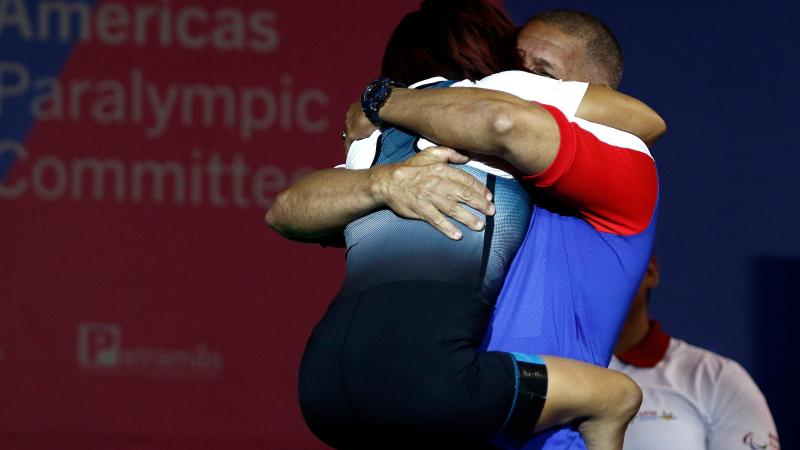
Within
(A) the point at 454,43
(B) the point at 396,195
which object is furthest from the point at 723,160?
(B) the point at 396,195

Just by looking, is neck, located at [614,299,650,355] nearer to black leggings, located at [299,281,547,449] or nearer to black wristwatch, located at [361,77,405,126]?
Answer: black wristwatch, located at [361,77,405,126]

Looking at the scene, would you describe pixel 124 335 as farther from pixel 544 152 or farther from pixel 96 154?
pixel 544 152

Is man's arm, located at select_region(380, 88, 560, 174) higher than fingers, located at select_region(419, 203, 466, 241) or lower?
higher

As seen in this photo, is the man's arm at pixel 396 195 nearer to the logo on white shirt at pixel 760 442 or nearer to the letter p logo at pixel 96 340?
the logo on white shirt at pixel 760 442

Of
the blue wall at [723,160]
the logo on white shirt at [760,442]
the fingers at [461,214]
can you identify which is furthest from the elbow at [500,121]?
the blue wall at [723,160]

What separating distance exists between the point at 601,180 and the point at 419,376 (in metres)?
0.43

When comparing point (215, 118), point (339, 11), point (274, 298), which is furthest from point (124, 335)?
point (339, 11)

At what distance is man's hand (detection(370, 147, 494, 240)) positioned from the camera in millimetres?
1955

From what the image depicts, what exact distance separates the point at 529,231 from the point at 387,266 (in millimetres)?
248

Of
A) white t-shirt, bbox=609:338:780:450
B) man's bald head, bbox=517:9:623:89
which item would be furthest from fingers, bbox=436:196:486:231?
white t-shirt, bbox=609:338:780:450

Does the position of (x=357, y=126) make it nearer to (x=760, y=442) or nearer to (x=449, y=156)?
(x=449, y=156)

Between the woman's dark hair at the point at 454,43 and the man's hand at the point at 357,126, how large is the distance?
0.10 metres

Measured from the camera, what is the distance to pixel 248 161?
4.31 meters

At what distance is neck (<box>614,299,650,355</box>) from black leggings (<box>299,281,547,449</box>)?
1883 millimetres
